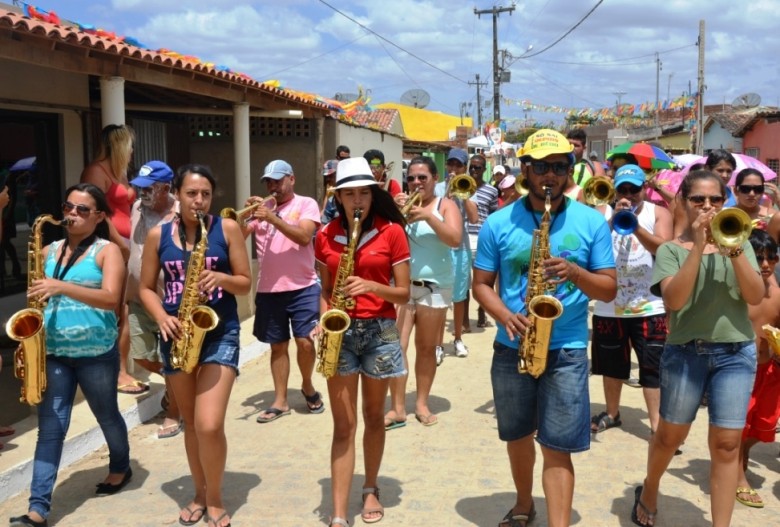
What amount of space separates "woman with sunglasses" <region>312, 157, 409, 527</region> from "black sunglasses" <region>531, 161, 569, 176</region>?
2.93ft

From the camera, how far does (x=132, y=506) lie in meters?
4.38

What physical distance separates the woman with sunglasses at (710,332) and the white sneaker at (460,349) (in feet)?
13.7

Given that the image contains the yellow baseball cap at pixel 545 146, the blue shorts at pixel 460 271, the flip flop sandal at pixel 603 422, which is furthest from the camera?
the blue shorts at pixel 460 271

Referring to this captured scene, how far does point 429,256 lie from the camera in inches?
225

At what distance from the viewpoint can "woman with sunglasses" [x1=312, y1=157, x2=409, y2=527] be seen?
395 centimetres

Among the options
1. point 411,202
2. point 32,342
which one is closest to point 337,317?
point 32,342

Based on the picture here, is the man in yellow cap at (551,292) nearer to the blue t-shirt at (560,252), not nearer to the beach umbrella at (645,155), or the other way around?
the blue t-shirt at (560,252)

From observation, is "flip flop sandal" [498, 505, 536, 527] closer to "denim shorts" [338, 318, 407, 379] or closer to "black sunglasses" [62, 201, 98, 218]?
"denim shorts" [338, 318, 407, 379]

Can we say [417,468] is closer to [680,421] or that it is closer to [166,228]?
[680,421]

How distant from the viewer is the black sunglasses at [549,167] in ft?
11.4

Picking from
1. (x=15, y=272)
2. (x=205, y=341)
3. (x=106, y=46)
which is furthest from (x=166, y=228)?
(x=15, y=272)

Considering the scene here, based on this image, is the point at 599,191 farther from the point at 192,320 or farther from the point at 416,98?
the point at 416,98

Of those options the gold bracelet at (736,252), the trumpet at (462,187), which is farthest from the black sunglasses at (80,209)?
the gold bracelet at (736,252)

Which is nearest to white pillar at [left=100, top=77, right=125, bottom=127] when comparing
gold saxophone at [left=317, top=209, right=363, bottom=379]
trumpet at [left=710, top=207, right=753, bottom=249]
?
gold saxophone at [left=317, top=209, right=363, bottom=379]
